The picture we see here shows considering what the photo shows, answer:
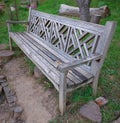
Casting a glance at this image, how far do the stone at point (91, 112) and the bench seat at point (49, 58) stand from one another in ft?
1.21

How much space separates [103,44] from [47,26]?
1.84 meters

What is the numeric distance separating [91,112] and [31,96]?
1.19 meters

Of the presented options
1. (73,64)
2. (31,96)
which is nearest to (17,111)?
(31,96)

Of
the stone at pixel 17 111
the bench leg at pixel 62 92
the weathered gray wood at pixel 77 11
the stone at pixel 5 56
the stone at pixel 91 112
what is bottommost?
the stone at pixel 17 111

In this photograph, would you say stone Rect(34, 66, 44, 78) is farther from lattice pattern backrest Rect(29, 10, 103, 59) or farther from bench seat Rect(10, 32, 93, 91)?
lattice pattern backrest Rect(29, 10, 103, 59)

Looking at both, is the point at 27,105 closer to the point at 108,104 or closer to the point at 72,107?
the point at 72,107

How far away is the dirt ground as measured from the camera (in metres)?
2.89

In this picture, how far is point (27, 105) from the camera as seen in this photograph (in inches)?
123

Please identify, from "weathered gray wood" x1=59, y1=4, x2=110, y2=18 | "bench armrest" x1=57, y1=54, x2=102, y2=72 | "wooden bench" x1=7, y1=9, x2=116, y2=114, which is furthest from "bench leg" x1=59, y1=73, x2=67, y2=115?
"weathered gray wood" x1=59, y1=4, x2=110, y2=18

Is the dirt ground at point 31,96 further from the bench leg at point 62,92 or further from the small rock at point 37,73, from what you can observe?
the bench leg at point 62,92

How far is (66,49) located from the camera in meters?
3.40

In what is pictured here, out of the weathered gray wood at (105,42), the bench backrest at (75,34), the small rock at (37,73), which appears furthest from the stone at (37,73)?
the weathered gray wood at (105,42)

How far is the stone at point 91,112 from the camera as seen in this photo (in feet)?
8.46

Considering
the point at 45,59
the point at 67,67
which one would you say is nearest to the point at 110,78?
the point at 45,59
